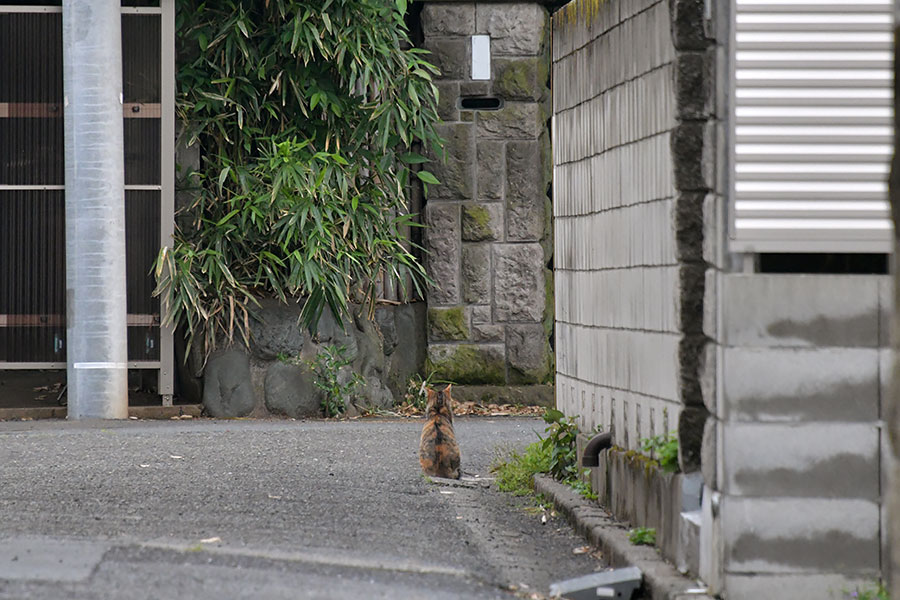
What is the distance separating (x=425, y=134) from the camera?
465 inches

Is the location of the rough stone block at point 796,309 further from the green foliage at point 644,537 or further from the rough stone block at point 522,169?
the rough stone block at point 522,169

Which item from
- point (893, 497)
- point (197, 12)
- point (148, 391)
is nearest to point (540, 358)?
point (148, 391)

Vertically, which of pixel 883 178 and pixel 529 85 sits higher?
pixel 529 85

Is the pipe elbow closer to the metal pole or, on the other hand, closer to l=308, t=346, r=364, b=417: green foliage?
l=308, t=346, r=364, b=417: green foliage

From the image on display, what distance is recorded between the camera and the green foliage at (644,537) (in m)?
5.20

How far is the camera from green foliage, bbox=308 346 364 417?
36.9 ft

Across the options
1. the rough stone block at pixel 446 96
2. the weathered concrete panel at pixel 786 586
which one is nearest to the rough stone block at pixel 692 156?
the weathered concrete panel at pixel 786 586

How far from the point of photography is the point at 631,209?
5.58 m

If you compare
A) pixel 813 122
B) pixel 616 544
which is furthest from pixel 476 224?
pixel 813 122

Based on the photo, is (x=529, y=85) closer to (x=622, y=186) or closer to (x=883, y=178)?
(x=622, y=186)

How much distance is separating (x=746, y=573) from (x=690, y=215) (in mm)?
1174

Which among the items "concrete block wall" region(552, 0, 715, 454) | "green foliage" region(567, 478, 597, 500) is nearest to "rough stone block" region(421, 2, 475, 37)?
"concrete block wall" region(552, 0, 715, 454)

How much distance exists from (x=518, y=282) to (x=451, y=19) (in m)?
2.40

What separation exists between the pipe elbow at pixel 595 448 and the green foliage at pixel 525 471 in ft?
3.76
